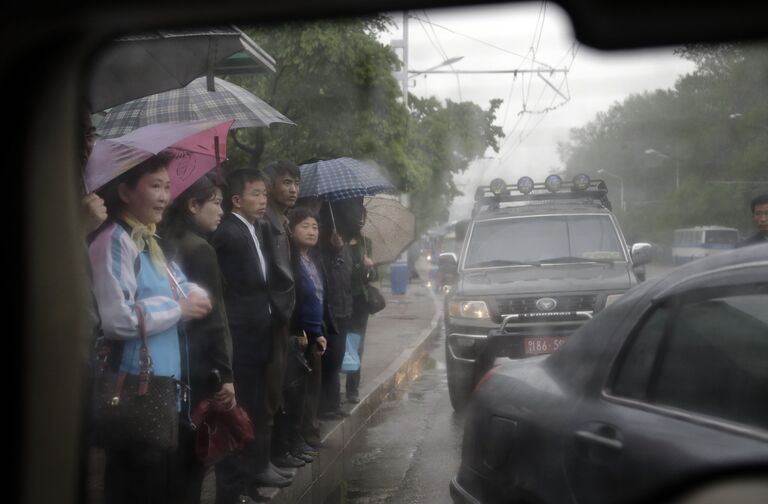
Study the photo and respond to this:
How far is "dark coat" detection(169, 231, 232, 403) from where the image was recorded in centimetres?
477

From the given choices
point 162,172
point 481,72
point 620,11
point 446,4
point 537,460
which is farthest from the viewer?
point 481,72

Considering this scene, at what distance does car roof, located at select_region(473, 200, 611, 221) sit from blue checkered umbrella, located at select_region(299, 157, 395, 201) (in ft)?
4.60

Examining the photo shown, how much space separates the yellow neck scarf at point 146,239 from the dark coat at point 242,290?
1.11 m

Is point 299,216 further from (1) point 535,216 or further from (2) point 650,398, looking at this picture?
(2) point 650,398

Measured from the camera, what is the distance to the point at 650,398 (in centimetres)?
305

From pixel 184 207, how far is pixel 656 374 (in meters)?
2.90

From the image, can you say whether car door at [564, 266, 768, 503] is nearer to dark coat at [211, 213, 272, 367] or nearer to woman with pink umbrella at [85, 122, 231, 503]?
woman with pink umbrella at [85, 122, 231, 503]

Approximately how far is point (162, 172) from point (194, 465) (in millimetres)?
1393

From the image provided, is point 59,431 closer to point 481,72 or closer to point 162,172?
point 162,172

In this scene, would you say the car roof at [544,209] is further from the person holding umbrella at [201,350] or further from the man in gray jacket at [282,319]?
the person holding umbrella at [201,350]

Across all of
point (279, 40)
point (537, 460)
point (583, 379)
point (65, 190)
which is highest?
point (279, 40)

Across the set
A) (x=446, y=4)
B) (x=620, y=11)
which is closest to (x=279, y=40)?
(x=446, y=4)

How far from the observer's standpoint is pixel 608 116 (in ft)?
114

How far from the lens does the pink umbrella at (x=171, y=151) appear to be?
4430 mm
